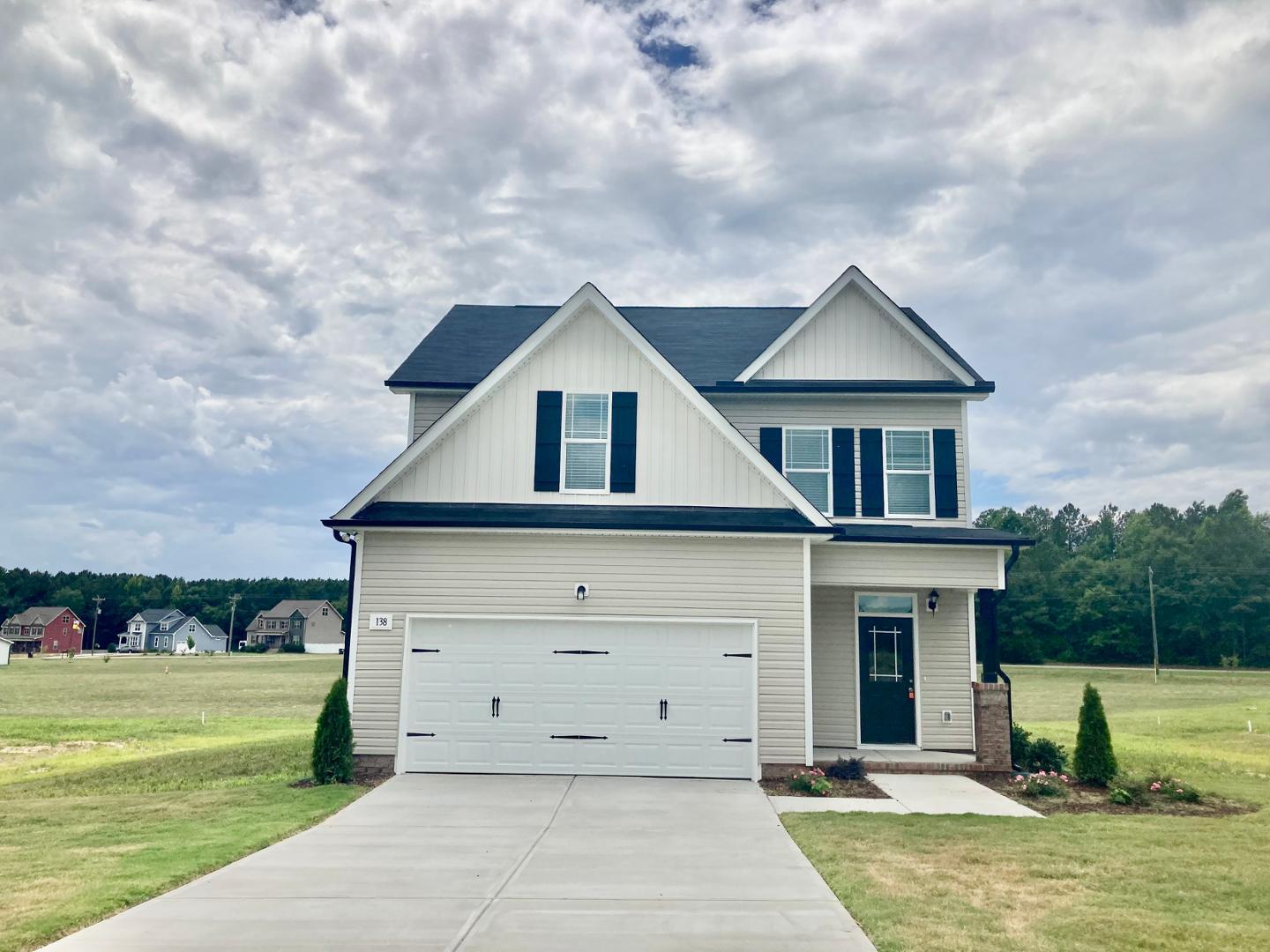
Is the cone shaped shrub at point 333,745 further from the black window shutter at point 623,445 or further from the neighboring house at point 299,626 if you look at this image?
the neighboring house at point 299,626

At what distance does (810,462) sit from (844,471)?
0.65 m

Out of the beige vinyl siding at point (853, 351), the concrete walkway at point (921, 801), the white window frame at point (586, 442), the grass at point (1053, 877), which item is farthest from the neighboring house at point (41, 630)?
the grass at point (1053, 877)

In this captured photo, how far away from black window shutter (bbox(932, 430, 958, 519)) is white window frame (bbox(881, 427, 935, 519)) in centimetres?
6

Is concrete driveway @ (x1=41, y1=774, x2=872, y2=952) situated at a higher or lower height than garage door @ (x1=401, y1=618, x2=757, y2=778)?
lower

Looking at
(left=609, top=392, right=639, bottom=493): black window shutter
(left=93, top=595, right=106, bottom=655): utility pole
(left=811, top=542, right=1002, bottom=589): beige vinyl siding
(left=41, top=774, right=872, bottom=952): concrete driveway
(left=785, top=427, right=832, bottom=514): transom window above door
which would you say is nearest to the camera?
(left=41, top=774, right=872, bottom=952): concrete driveway

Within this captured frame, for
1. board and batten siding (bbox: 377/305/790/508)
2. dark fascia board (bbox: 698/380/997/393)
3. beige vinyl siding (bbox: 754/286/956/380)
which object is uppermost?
beige vinyl siding (bbox: 754/286/956/380)

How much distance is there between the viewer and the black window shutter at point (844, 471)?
52.5ft

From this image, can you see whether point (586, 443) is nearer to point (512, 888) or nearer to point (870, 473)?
point (870, 473)

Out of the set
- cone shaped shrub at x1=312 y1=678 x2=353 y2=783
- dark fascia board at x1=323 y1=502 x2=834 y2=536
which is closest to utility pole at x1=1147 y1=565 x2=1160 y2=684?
dark fascia board at x1=323 y1=502 x2=834 y2=536

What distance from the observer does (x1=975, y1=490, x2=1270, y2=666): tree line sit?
64812mm

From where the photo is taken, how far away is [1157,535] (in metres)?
71.4

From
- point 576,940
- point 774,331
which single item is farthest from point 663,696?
point 774,331

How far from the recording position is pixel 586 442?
47.7 ft

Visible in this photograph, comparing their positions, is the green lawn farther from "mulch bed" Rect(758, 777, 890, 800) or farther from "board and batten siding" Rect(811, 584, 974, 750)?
"board and batten siding" Rect(811, 584, 974, 750)
